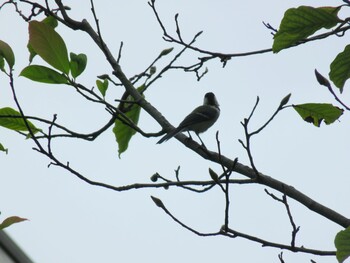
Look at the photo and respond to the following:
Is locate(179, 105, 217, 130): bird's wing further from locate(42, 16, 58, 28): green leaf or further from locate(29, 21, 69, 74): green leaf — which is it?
locate(29, 21, 69, 74): green leaf

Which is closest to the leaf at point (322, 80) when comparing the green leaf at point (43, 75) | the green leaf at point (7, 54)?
the green leaf at point (43, 75)

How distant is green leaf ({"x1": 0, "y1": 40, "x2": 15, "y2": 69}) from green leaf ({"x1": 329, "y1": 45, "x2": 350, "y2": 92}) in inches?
75.2

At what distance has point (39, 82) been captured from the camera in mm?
3646

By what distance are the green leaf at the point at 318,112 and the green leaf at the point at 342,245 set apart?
1239 millimetres

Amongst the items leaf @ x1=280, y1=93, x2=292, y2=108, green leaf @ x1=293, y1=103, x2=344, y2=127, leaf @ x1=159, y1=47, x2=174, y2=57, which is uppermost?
leaf @ x1=159, y1=47, x2=174, y2=57

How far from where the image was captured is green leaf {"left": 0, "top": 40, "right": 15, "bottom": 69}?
3.39m

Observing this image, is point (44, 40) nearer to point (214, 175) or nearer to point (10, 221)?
point (10, 221)

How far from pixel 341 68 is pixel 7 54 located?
1.97 meters

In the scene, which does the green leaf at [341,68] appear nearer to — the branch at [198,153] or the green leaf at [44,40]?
the branch at [198,153]

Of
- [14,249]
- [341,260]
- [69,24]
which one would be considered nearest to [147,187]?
[341,260]

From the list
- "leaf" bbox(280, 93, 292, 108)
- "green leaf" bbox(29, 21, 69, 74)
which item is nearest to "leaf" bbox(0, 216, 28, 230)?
"green leaf" bbox(29, 21, 69, 74)

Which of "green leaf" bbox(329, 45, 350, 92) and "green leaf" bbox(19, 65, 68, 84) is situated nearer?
"green leaf" bbox(329, 45, 350, 92)

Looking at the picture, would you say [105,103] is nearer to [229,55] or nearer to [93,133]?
[93,133]

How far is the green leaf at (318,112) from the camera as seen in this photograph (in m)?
3.32
